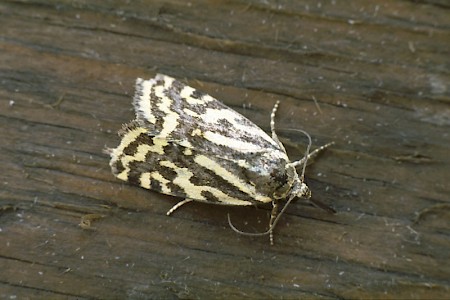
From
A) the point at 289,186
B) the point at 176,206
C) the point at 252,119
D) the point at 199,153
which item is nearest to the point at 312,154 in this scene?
the point at 289,186

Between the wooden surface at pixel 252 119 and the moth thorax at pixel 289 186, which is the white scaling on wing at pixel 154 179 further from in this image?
the moth thorax at pixel 289 186

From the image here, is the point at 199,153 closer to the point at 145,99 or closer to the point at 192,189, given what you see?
the point at 192,189

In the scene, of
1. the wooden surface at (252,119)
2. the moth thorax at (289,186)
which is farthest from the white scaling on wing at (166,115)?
the moth thorax at (289,186)

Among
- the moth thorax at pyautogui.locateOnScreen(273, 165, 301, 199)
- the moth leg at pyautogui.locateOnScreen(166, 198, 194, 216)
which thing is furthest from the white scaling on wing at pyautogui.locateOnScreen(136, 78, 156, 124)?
the moth thorax at pyautogui.locateOnScreen(273, 165, 301, 199)

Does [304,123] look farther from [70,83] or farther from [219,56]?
[70,83]

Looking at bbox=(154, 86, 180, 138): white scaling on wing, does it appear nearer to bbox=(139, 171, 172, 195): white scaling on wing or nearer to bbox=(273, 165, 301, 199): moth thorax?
bbox=(139, 171, 172, 195): white scaling on wing
